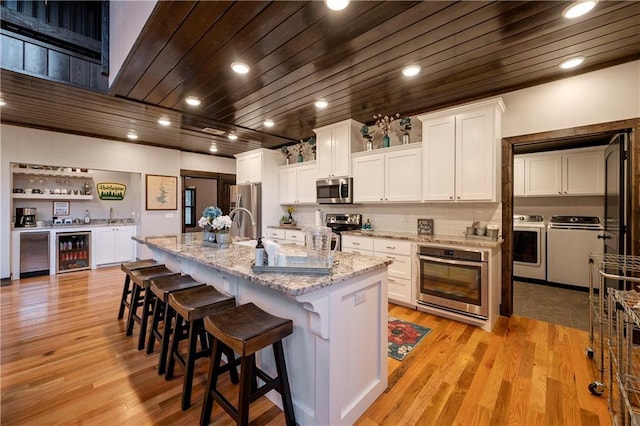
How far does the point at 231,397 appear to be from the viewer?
187 cm

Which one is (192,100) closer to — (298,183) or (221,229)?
(221,229)

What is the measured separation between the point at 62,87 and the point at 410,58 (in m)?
3.81

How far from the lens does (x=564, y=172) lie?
4.27 meters

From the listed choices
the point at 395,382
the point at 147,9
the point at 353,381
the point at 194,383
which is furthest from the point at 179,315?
the point at 147,9

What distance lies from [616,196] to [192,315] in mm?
4153

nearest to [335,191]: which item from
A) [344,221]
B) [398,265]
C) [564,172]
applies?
[344,221]

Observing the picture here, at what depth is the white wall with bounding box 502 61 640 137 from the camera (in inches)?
97.7

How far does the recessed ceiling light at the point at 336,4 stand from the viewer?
→ 1.68 m

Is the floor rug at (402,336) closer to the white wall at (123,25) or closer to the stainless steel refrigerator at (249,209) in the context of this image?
the stainless steel refrigerator at (249,209)

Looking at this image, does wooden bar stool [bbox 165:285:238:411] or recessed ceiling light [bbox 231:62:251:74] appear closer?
wooden bar stool [bbox 165:285:238:411]

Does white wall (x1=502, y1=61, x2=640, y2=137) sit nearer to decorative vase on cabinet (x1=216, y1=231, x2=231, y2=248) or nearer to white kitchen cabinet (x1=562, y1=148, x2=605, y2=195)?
white kitchen cabinet (x1=562, y1=148, x2=605, y2=195)

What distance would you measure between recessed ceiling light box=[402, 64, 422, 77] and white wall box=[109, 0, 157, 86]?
2103 millimetres

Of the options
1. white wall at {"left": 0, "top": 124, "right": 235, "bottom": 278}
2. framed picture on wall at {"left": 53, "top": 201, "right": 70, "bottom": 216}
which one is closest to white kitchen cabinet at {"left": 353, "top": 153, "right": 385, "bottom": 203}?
white wall at {"left": 0, "top": 124, "right": 235, "bottom": 278}

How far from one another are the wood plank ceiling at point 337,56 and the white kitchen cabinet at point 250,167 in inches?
56.6
